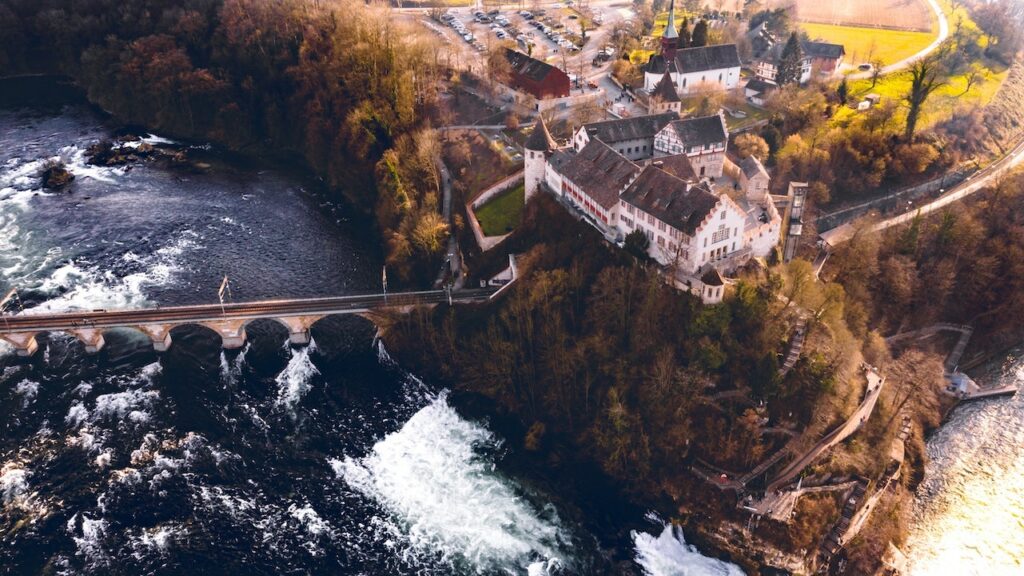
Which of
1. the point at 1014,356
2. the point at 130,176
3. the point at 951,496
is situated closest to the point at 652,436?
the point at 951,496

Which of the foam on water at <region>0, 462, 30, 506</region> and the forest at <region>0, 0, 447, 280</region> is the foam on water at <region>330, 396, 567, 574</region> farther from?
the foam on water at <region>0, 462, 30, 506</region>

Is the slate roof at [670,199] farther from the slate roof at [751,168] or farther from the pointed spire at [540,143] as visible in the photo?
the pointed spire at [540,143]

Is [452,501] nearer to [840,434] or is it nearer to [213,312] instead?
[213,312]

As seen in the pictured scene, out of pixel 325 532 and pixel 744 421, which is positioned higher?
pixel 744 421

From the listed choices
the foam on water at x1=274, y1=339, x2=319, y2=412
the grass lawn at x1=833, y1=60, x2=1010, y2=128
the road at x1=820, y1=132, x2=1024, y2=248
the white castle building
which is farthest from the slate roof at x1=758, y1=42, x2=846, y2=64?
the foam on water at x1=274, y1=339, x2=319, y2=412

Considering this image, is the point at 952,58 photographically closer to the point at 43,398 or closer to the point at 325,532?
A: the point at 325,532

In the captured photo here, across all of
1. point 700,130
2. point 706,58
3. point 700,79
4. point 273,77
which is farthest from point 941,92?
point 273,77
